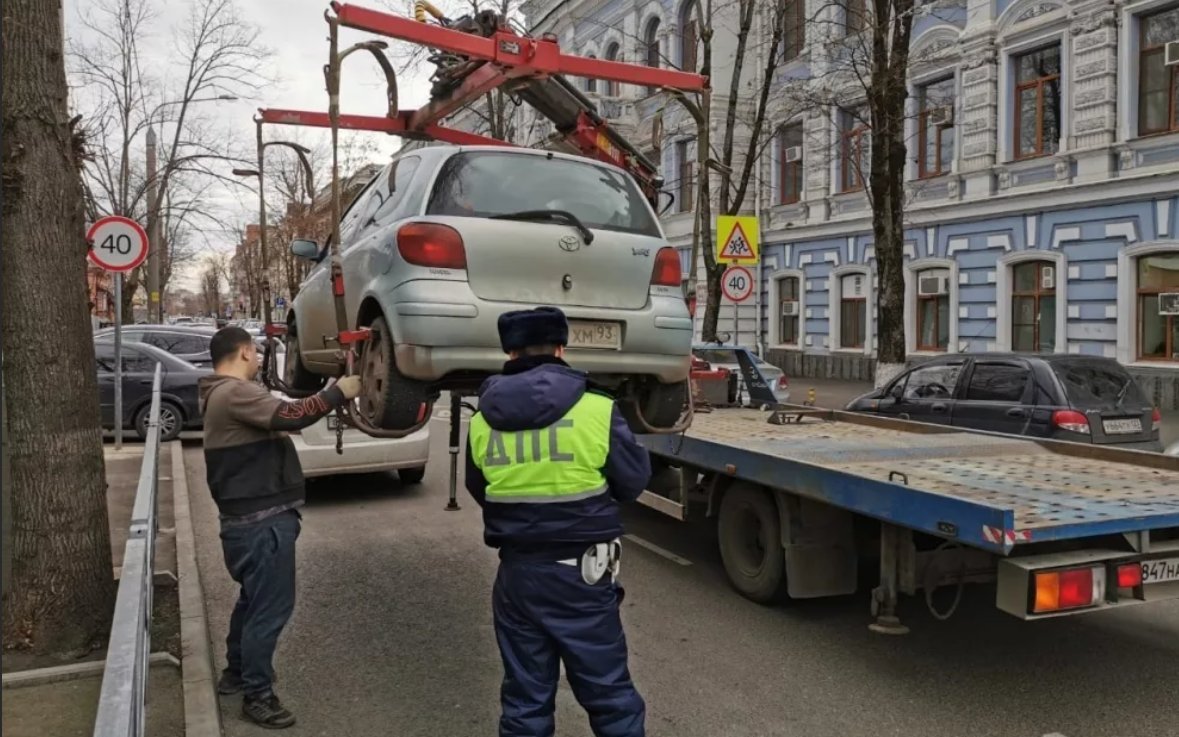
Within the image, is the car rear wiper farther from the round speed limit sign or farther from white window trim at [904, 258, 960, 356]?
white window trim at [904, 258, 960, 356]

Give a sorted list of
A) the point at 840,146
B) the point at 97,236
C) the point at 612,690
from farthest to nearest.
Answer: the point at 840,146, the point at 97,236, the point at 612,690

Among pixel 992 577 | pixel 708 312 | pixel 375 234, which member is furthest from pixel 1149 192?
pixel 375 234

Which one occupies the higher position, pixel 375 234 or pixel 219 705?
pixel 375 234

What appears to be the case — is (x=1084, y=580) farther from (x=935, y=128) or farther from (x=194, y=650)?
(x=935, y=128)

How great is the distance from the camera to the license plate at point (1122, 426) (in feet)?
27.6

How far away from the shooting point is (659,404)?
5.27 metres

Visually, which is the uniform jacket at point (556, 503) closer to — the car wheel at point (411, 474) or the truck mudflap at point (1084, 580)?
the truck mudflap at point (1084, 580)

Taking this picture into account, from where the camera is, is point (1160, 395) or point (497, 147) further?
point (1160, 395)

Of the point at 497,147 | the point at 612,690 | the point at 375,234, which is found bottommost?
the point at 612,690

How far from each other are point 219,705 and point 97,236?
869 cm

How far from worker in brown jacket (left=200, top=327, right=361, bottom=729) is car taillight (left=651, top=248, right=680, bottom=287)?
172cm

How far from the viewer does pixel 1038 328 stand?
62.4ft

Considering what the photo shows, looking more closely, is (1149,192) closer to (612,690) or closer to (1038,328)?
(1038,328)

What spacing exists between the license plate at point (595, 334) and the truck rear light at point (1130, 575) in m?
2.45
